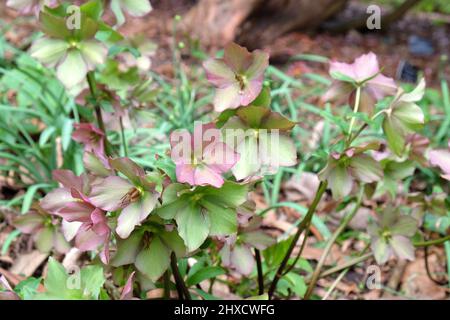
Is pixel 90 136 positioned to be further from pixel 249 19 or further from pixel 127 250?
pixel 249 19

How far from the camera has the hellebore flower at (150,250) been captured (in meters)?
0.95

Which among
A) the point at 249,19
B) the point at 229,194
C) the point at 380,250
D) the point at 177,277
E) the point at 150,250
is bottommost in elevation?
the point at 249,19

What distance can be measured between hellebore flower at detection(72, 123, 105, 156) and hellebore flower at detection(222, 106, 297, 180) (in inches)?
14.6

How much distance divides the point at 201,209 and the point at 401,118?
421 millimetres

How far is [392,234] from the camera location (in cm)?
129

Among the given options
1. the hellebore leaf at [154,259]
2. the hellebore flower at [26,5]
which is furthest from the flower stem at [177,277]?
the hellebore flower at [26,5]

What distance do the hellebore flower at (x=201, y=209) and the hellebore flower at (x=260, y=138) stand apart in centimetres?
7

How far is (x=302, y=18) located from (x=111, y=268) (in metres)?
2.31

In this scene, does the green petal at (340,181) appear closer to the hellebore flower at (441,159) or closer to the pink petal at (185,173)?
the hellebore flower at (441,159)

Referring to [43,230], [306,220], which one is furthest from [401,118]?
[43,230]

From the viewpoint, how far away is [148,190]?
34.8 inches

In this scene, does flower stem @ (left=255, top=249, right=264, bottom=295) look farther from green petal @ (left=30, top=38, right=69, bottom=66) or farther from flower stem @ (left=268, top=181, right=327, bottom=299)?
green petal @ (left=30, top=38, right=69, bottom=66)

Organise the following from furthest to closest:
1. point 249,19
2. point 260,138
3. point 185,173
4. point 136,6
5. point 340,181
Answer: point 249,19, point 136,6, point 340,181, point 260,138, point 185,173

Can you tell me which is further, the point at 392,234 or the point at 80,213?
the point at 392,234
